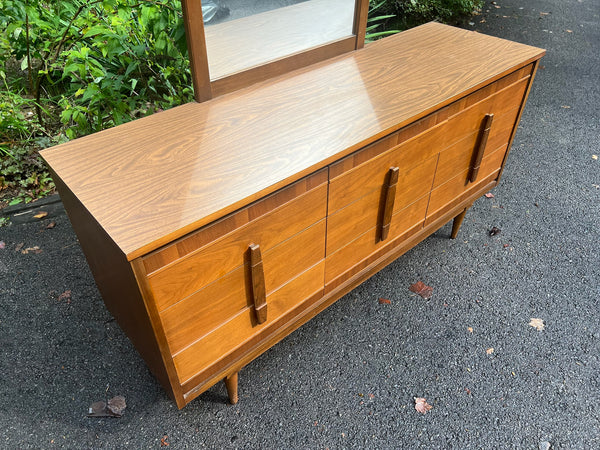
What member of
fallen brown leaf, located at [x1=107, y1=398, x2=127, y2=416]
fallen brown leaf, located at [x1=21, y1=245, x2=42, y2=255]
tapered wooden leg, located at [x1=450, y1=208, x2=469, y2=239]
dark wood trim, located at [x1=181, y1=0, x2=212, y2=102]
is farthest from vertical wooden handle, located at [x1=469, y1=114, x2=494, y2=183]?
fallen brown leaf, located at [x1=21, y1=245, x2=42, y2=255]

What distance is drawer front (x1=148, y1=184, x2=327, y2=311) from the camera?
1185 millimetres

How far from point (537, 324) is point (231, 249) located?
1.57 meters

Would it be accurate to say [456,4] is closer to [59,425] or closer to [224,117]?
[224,117]

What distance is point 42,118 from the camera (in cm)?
292

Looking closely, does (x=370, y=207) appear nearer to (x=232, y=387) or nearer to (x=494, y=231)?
(x=232, y=387)

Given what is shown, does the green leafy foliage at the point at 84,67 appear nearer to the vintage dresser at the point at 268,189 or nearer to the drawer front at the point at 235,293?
the vintage dresser at the point at 268,189

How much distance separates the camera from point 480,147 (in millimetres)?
2021

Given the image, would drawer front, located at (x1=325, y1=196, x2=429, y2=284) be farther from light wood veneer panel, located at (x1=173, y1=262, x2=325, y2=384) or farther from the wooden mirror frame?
the wooden mirror frame

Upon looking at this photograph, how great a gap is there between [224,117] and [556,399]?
1674 millimetres

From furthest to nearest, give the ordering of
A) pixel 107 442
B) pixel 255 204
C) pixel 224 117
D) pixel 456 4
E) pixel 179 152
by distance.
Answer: pixel 456 4 → pixel 107 442 → pixel 224 117 → pixel 179 152 → pixel 255 204

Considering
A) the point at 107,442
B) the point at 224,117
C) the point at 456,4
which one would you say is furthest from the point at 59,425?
the point at 456,4

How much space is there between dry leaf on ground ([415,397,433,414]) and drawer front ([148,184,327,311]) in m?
0.81

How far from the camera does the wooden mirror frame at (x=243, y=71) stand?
1.43 m

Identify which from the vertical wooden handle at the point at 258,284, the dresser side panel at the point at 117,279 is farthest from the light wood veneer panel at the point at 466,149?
the dresser side panel at the point at 117,279
